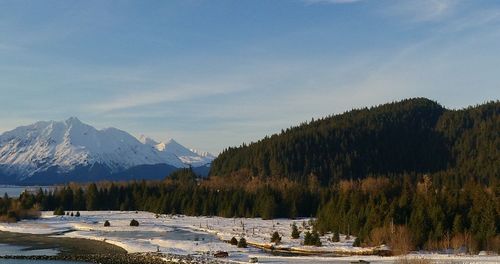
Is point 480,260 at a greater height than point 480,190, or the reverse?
point 480,190

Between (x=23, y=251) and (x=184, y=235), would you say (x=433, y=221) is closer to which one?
(x=184, y=235)

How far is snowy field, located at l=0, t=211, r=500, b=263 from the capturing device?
68.4 meters

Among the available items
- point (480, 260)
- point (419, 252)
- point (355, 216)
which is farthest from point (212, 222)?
point (480, 260)

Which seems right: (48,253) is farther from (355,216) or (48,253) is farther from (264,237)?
(355,216)

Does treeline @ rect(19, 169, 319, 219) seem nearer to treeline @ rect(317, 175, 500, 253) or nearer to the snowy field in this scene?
the snowy field

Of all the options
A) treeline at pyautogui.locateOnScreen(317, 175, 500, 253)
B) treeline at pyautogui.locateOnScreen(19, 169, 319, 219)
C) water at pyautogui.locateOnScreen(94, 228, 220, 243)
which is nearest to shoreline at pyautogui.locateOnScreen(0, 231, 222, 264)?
water at pyautogui.locateOnScreen(94, 228, 220, 243)

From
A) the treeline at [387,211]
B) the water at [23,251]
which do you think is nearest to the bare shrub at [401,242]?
the treeline at [387,211]

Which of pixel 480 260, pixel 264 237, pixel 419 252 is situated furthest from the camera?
pixel 264 237

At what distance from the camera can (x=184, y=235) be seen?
99875 millimetres

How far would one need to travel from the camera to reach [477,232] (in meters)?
78.1

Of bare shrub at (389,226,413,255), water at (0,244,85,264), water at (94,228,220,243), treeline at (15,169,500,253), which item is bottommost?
water at (0,244,85,264)

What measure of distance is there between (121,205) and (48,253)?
94.4 m

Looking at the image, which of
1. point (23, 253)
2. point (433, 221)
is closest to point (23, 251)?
point (23, 253)

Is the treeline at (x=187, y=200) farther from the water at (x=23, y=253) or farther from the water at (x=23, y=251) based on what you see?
the water at (x=23, y=253)
